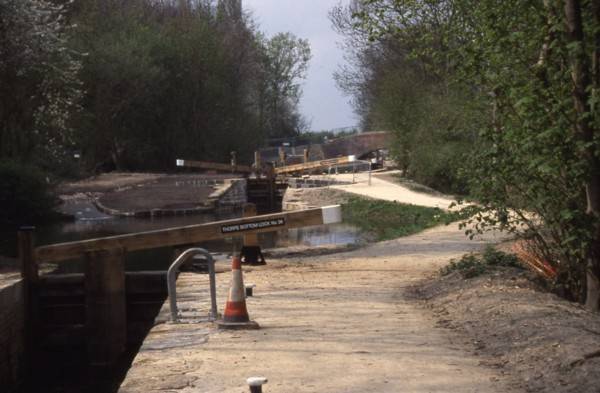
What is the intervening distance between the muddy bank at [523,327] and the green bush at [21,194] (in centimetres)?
2087

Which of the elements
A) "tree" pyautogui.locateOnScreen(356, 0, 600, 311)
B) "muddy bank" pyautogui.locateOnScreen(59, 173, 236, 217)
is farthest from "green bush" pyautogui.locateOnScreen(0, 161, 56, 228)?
"tree" pyautogui.locateOnScreen(356, 0, 600, 311)

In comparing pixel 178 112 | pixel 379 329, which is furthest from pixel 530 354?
pixel 178 112

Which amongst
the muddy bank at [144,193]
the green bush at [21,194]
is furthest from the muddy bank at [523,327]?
the muddy bank at [144,193]

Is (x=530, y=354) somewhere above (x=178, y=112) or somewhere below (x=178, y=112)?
below

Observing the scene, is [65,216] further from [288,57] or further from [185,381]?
[288,57]

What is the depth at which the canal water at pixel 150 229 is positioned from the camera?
23.5m

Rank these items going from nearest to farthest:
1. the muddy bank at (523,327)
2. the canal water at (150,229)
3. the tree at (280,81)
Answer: the muddy bank at (523,327) → the canal water at (150,229) → the tree at (280,81)

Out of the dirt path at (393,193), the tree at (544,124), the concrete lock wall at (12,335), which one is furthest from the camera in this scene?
the dirt path at (393,193)

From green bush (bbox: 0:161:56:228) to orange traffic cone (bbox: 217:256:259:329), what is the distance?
22.3m

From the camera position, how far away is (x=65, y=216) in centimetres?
3703

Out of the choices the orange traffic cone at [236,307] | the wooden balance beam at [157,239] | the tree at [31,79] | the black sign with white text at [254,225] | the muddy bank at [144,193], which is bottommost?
the orange traffic cone at [236,307]

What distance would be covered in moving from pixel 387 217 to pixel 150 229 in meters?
8.08

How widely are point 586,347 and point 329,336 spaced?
2642mm

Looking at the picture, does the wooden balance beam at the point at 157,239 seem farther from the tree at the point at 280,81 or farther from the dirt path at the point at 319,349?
the tree at the point at 280,81
